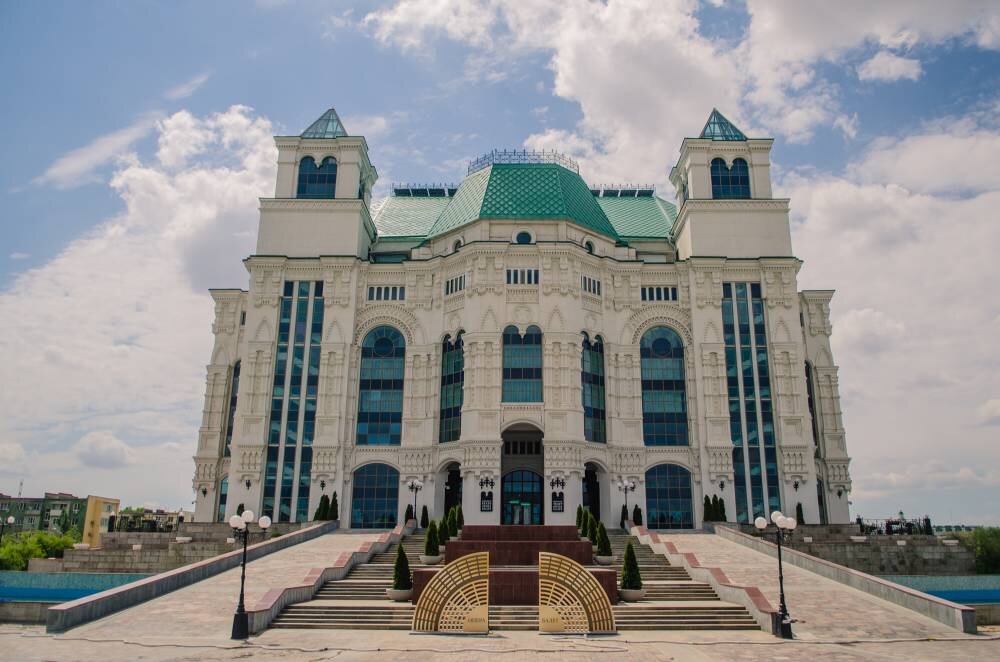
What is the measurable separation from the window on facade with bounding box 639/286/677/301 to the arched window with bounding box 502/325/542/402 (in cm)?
962

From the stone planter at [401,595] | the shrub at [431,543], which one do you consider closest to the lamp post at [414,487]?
the shrub at [431,543]

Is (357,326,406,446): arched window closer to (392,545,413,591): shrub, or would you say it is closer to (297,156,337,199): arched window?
(297,156,337,199): arched window

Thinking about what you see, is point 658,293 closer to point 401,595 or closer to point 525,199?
point 525,199

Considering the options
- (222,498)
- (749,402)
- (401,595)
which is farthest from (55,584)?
(749,402)

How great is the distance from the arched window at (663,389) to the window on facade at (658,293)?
2.38 meters

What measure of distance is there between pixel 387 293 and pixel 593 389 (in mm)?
17355

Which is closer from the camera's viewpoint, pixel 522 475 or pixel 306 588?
pixel 306 588

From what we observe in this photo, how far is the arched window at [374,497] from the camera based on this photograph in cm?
5356

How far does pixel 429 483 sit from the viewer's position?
2105 inches

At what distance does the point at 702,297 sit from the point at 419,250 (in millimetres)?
22131

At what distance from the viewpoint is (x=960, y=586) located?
38.0 m

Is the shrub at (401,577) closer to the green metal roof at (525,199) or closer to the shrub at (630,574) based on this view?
the shrub at (630,574)

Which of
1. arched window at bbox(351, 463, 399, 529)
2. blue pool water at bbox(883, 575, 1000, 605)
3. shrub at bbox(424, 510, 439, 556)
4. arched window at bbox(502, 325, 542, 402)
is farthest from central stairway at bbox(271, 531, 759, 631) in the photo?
arched window at bbox(502, 325, 542, 402)

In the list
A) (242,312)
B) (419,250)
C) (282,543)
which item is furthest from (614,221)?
(282,543)
